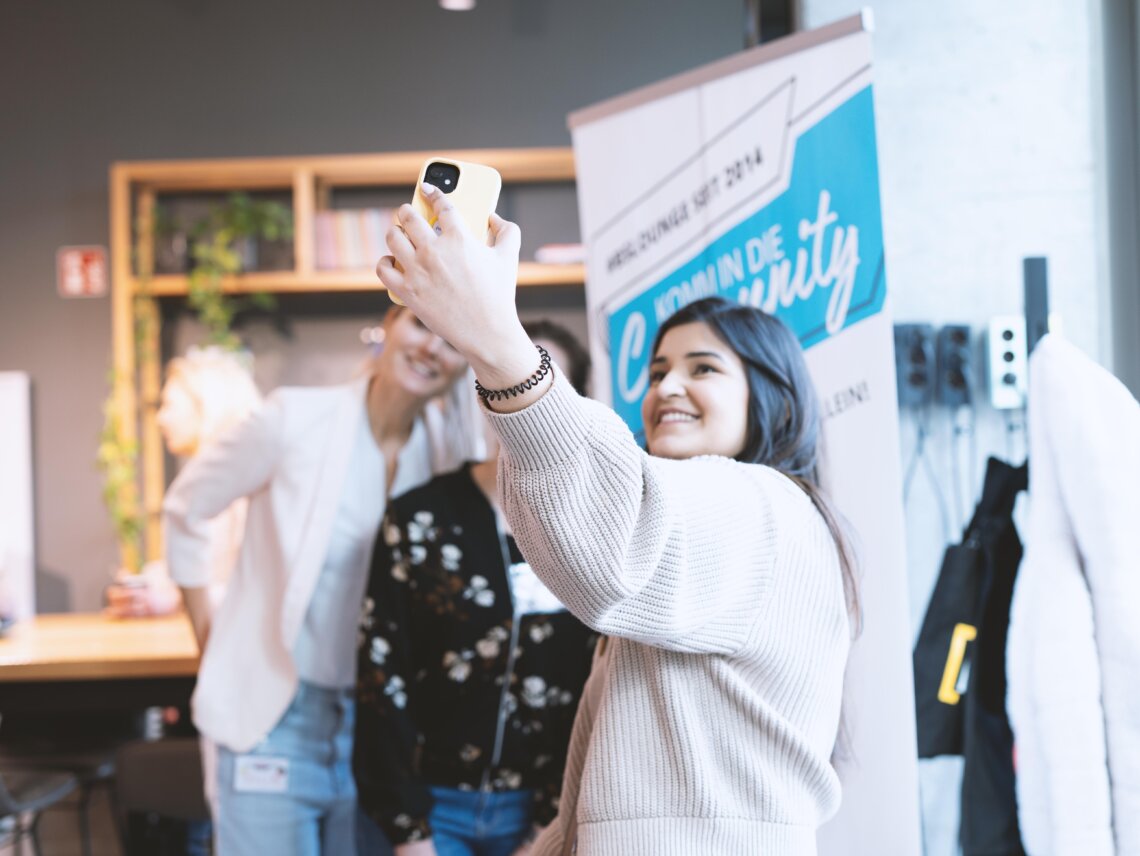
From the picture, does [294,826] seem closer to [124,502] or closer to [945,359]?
[945,359]

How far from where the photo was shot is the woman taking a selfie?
0.80 m

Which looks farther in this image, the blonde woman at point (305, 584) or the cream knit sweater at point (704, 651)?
the blonde woman at point (305, 584)

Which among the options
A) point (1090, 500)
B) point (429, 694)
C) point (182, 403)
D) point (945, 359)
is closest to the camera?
point (1090, 500)

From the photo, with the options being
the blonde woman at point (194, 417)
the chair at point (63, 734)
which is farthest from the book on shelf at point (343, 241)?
the chair at point (63, 734)

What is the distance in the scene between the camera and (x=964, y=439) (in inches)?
78.0

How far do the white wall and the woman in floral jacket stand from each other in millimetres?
763

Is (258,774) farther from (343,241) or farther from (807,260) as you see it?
(343,241)

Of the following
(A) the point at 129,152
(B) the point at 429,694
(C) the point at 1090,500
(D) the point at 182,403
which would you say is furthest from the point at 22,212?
(C) the point at 1090,500

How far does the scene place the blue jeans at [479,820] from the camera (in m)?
1.68

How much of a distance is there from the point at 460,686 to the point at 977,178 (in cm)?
132

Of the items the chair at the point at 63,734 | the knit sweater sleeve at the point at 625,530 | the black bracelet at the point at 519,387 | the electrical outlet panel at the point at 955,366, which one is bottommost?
the chair at the point at 63,734

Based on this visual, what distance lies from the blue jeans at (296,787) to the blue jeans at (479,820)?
359 mm

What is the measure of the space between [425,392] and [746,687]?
1.11 meters

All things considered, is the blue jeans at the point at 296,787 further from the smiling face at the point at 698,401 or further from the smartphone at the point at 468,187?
the smartphone at the point at 468,187
